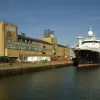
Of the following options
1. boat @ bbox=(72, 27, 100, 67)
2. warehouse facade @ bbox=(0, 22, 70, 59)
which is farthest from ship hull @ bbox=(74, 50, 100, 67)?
warehouse facade @ bbox=(0, 22, 70, 59)

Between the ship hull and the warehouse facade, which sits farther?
the ship hull

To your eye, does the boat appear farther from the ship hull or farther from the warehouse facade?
the warehouse facade

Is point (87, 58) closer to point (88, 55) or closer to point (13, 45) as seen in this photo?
point (88, 55)

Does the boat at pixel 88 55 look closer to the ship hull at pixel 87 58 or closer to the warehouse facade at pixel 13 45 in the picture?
the ship hull at pixel 87 58

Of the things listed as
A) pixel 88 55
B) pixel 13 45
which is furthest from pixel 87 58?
pixel 13 45

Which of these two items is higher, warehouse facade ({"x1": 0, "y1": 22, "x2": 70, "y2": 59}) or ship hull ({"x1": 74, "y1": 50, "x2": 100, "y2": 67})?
warehouse facade ({"x1": 0, "y1": 22, "x2": 70, "y2": 59})

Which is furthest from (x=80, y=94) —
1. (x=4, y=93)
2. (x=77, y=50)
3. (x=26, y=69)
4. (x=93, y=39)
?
(x=93, y=39)

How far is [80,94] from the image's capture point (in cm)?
2872

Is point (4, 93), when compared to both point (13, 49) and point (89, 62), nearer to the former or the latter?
point (13, 49)

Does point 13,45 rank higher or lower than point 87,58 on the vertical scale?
higher

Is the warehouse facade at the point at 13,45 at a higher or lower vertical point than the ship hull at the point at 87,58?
higher

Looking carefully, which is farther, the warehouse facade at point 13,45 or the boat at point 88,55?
the boat at point 88,55

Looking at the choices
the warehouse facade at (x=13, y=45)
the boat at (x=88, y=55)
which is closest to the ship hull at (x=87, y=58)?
the boat at (x=88, y=55)

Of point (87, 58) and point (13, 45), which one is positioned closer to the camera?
point (13, 45)
